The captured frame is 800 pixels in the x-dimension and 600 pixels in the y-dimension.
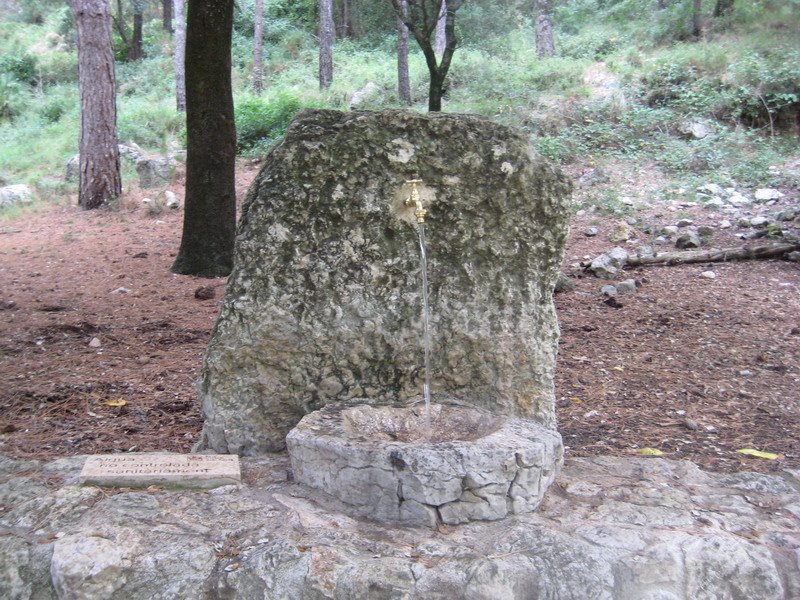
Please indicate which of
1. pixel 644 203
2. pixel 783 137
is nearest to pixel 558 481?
pixel 644 203

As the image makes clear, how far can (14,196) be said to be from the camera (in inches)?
463

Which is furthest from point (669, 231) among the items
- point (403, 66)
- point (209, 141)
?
point (403, 66)

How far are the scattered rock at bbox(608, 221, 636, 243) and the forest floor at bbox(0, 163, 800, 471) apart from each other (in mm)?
186

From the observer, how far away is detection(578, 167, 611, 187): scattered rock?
9938mm

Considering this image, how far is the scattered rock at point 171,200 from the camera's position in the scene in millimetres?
10453

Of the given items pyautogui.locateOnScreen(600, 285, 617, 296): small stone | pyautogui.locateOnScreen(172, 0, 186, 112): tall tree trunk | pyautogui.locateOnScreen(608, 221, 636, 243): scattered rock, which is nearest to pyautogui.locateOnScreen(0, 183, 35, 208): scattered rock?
pyautogui.locateOnScreen(172, 0, 186, 112): tall tree trunk

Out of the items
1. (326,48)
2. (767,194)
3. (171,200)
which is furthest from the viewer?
(326,48)

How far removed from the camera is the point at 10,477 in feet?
9.46

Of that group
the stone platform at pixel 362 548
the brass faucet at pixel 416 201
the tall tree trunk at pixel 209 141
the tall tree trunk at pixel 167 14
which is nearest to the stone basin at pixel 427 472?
the stone platform at pixel 362 548

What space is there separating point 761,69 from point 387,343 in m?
10.6

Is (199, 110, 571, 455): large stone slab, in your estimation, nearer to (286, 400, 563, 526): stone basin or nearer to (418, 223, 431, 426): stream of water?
(418, 223, 431, 426): stream of water

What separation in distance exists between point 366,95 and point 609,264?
938 centimetres

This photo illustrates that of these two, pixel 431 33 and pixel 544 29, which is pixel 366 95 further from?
pixel 431 33

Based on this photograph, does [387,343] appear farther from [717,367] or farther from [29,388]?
[717,367]
